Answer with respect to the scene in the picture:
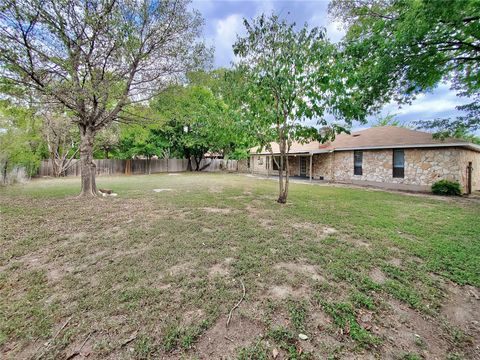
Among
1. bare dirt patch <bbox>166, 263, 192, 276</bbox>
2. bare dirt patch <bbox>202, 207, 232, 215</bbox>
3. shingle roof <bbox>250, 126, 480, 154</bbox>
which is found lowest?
bare dirt patch <bbox>166, 263, 192, 276</bbox>

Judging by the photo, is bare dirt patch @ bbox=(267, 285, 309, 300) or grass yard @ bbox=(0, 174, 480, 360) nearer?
grass yard @ bbox=(0, 174, 480, 360)

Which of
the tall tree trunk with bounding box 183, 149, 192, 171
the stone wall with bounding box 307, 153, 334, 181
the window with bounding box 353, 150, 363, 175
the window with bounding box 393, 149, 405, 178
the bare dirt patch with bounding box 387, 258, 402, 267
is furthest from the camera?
the tall tree trunk with bounding box 183, 149, 192, 171

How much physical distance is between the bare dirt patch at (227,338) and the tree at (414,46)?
7301 mm

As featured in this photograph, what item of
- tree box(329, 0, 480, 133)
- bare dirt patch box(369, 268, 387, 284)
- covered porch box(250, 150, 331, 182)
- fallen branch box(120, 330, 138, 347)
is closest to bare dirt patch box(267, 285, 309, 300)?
bare dirt patch box(369, 268, 387, 284)

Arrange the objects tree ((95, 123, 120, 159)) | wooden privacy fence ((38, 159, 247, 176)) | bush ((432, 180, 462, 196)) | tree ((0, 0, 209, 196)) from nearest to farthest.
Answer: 1. tree ((0, 0, 209, 196))
2. bush ((432, 180, 462, 196))
3. tree ((95, 123, 120, 159))
4. wooden privacy fence ((38, 159, 247, 176))

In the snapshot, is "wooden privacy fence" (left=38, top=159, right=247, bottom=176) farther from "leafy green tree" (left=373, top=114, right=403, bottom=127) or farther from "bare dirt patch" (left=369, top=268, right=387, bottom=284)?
"bare dirt patch" (left=369, top=268, right=387, bottom=284)

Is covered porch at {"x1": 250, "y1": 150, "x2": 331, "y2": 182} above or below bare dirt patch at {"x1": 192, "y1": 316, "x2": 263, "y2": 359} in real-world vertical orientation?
above

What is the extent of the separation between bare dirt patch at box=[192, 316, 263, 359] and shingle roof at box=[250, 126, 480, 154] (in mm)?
9746

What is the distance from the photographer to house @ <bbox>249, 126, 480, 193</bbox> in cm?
977

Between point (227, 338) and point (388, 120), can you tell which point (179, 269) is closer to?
point (227, 338)

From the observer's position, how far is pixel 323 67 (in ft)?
16.9

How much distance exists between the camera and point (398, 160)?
37.2ft

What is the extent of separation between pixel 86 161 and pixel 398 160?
14.9m

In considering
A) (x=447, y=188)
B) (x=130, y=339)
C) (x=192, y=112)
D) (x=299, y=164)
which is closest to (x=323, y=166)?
(x=299, y=164)
